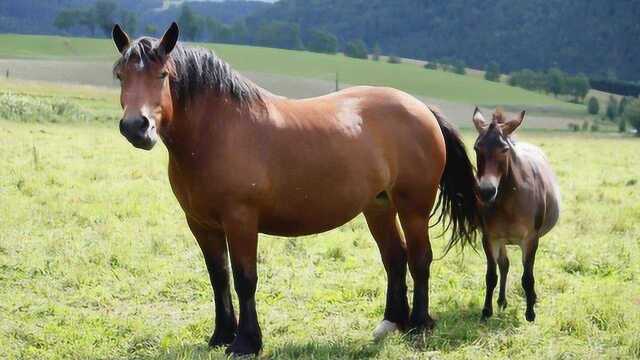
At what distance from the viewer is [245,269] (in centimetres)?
487

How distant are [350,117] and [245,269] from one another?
1574 millimetres

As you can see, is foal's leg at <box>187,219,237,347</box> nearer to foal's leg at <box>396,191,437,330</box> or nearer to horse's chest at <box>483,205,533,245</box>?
foal's leg at <box>396,191,437,330</box>

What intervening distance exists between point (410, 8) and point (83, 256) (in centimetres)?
17542

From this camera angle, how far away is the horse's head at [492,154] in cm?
587

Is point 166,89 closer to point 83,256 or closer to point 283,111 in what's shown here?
point 283,111

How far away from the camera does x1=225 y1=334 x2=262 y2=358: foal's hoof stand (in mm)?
5043

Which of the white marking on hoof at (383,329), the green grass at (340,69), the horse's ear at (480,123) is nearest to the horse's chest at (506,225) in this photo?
the horse's ear at (480,123)

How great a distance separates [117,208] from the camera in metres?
10.7

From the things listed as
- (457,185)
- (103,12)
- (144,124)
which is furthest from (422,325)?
(103,12)

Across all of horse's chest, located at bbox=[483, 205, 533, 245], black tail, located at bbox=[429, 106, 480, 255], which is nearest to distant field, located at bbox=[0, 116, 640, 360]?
horse's chest, located at bbox=[483, 205, 533, 245]

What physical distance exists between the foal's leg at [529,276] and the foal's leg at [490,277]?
0.29 m

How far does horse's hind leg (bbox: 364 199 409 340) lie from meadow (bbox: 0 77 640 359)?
0.30 metres

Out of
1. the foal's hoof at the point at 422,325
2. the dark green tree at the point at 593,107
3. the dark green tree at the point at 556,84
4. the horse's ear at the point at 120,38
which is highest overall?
the horse's ear at the point at 120,38

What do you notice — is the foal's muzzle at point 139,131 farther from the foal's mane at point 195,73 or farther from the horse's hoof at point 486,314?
the horse's hoof at point 486,314
